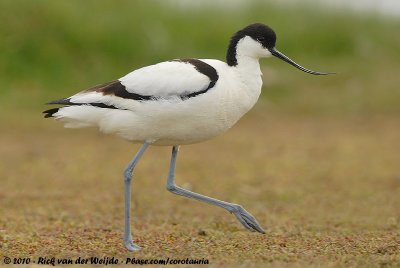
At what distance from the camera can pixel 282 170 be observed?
28.5ft

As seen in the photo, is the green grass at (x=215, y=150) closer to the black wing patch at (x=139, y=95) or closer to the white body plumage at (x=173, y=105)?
the white body plumage at (x=173, y=105)

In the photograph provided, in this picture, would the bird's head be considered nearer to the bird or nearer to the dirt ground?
the bird

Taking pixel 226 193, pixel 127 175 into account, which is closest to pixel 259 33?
pixel 127 175

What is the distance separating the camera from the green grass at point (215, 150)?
5.36 meters

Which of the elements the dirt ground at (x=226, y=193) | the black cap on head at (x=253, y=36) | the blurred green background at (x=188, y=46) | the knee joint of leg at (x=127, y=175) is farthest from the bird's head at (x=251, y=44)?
the blurred green background at (x=188, y=46)

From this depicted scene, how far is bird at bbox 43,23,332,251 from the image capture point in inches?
195

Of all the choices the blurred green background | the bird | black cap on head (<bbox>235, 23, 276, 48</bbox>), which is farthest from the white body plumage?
the blurred green background

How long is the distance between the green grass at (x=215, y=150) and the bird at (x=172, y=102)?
72 cm

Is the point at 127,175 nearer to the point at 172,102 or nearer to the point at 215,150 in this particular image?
the point at 172,102

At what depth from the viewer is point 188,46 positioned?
12.6 meters

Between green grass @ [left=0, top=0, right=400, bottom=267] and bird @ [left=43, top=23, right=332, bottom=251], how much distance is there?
2.36ft

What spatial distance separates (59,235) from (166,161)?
3565mm

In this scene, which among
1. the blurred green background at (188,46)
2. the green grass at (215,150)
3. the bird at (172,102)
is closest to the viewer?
the bird at (172,102)

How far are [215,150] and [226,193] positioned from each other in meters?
1.97
